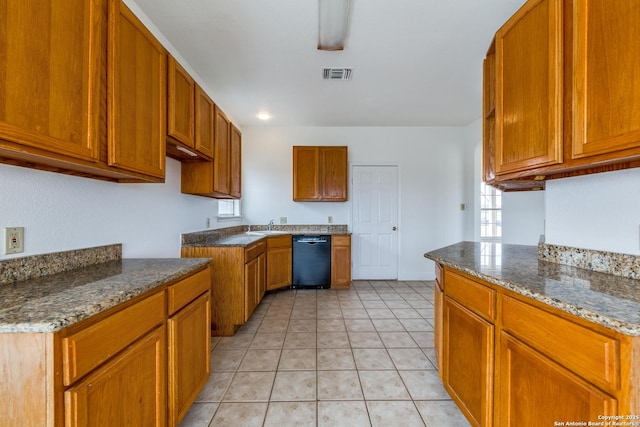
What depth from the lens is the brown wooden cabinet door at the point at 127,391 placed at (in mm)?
800

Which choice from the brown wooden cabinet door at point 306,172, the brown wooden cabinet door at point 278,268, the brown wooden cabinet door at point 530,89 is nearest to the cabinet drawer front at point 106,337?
the brown wooden cabinet door at point 530,89

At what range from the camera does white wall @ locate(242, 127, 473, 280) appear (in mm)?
4551

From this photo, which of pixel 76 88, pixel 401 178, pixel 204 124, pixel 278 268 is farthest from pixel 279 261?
pixel 76 88

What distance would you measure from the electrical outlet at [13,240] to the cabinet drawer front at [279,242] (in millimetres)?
2596

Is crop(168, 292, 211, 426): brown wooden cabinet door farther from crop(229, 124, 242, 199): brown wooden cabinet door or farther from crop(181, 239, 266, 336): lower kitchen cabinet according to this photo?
crop(229, 124, 242, 199): brown wooden cabinet door

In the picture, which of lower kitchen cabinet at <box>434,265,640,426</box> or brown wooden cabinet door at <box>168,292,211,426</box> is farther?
brown wooden cabinet door at <box>168,292,211,426</box>

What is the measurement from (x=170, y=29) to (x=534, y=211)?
15.0ft

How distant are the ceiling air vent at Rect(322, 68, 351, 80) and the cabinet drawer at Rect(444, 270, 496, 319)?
2201mm

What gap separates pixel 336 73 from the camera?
2.78 m

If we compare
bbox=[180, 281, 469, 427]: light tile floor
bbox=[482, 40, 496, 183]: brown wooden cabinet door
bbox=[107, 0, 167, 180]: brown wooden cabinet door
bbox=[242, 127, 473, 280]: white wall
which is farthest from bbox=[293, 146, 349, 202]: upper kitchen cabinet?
bbox=[107, 0, 167, 180]: brown wooden cabinet door

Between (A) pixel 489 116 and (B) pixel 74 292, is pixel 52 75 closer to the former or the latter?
(B) pixel 74 292

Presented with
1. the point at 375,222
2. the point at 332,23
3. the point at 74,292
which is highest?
the point at 332,23

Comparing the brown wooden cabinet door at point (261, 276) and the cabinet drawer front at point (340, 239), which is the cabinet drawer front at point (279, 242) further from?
the cabinet drawer front at point (340, 239)

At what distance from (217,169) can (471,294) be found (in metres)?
2.41
